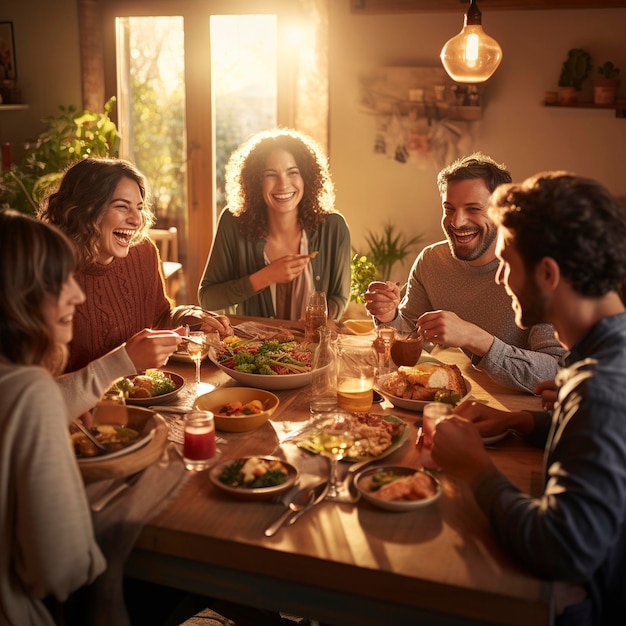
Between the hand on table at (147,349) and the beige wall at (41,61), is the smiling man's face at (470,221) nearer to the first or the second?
the hand on table at (147,349)

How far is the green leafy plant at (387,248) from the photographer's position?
4914 millimetres

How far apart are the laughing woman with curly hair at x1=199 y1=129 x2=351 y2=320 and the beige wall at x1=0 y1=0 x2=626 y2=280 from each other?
158 centimetres

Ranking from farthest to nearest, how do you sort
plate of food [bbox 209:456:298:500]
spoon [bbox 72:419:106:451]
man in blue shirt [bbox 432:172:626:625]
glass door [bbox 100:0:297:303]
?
glass door [bbox 100:0:297:303]
spoon [bbox 72:419:106:451]
plate of food [bbox 209:456:298:500]
man in blue shirt [bbox 432:172:626:625]

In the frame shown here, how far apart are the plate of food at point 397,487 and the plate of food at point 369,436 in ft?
0.31

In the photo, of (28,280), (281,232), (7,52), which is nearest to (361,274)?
(281,232)

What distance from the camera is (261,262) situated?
3330mm

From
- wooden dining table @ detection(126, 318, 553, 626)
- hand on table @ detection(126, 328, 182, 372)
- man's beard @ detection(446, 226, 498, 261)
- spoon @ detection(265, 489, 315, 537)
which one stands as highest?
man's beard @ detection(446, 226, 498, 261)

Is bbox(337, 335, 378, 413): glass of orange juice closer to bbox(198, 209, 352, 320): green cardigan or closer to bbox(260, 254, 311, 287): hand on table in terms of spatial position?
bbox(260, 254, 311, 287): hand on table

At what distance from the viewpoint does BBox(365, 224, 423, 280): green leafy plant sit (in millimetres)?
4914

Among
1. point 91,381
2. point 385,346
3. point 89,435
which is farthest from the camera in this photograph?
point 385,346

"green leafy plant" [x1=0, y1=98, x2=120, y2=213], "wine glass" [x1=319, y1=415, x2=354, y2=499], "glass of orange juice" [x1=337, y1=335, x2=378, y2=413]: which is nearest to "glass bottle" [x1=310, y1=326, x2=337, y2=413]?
"glass of orange juice" [x1=337, y1=335, x2=378, y2=413]

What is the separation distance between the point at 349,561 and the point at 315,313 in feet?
4.12

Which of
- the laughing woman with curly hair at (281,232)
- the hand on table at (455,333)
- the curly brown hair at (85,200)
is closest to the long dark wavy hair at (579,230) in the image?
the hand on table at (455,333)

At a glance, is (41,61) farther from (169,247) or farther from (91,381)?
(91,381)
